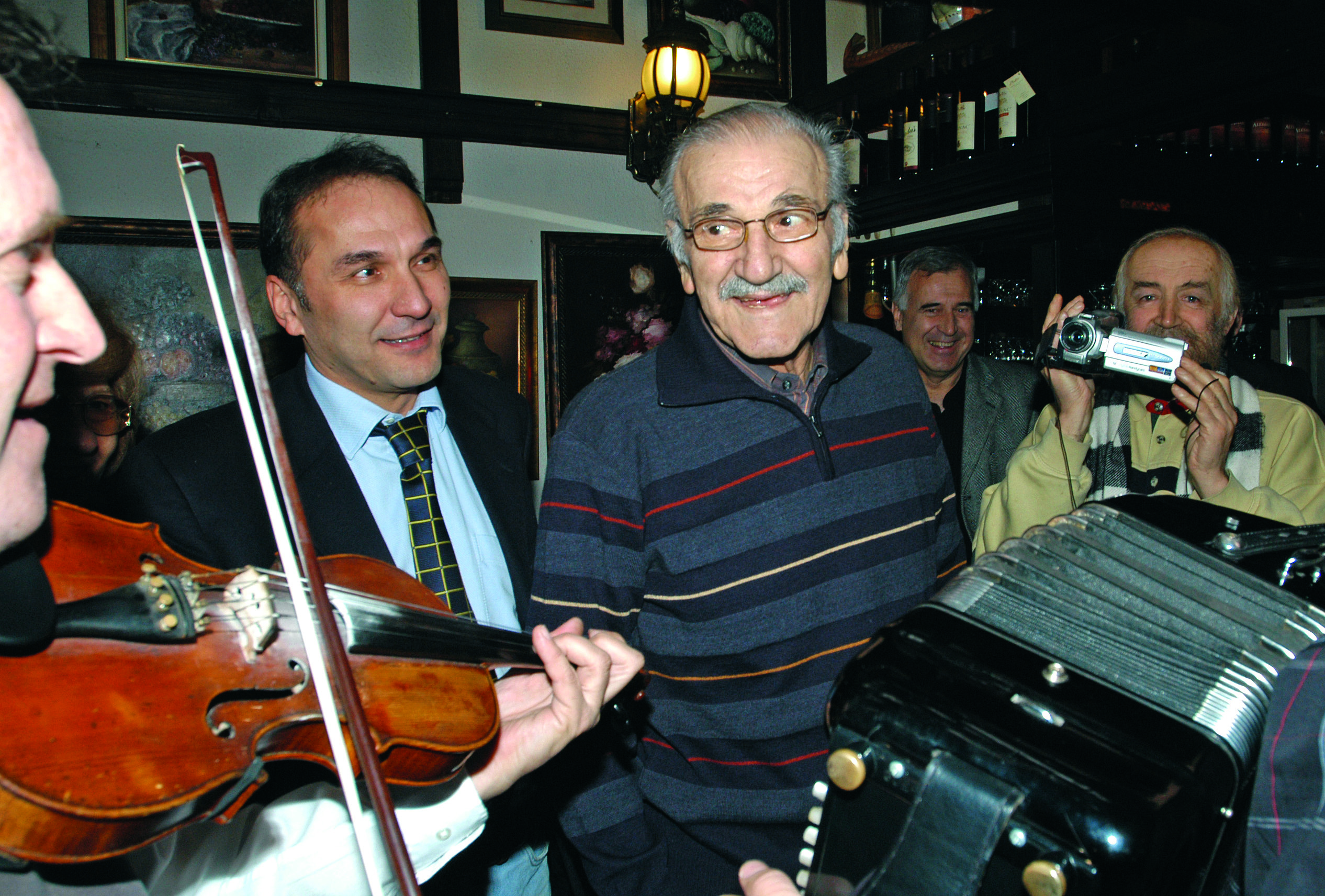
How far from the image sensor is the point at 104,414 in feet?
8.28

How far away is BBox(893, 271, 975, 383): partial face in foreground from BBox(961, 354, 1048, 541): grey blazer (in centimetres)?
12

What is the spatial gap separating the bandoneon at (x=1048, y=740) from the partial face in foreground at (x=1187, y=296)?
5.05 feet

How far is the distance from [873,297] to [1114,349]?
270cm

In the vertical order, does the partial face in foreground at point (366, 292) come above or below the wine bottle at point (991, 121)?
below

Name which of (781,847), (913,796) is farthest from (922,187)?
(913,796)

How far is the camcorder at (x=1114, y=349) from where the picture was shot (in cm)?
207

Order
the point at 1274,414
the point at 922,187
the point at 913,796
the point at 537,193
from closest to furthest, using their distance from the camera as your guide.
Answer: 1. the point at 913,796
2. the point at 1274,414
3. the point at 922,187
4. the point at 537,193

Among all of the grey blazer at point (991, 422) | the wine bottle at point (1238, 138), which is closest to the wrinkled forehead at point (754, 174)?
the grey blazer at point (991, 422)

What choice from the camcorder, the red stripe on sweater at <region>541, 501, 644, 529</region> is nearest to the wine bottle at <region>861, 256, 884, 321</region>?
the camcorder

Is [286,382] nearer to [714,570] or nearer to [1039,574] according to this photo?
[714,570]

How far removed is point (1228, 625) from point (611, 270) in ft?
12.3

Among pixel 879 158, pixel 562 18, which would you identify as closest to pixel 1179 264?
pixel 879 158

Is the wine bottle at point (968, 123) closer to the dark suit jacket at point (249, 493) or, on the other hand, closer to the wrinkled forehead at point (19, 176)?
the dark suit jacket at point (249, 493)

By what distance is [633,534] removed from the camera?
1.51m
